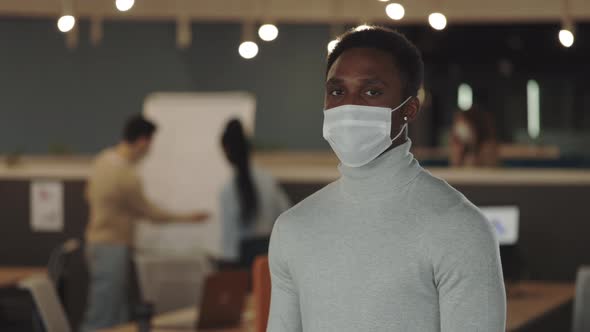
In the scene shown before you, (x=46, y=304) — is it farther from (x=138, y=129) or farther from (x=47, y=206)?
(x=47, y=206)

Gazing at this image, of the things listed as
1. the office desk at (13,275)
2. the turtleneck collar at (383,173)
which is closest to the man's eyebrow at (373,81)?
the turtleneck collar at (383,173)

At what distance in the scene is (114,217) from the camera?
6.41 metres

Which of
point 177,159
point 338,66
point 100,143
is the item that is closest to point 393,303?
point 338,66

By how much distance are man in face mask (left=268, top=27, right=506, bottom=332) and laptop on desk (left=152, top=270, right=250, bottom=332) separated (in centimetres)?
248

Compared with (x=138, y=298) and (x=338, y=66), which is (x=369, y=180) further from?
(x=138, y=298)

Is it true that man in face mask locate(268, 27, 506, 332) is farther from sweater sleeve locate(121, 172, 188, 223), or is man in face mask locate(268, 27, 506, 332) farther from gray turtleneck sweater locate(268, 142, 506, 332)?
sweater sleeve locate(121, 172, 188, 223)

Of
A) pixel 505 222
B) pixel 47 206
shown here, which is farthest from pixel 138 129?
pixel 505 222

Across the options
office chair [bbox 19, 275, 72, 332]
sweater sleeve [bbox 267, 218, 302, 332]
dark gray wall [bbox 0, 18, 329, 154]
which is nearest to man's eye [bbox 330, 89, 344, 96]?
sweater sleeve [bbox 267, 218, 302, 332]

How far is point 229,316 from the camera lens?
4.28m

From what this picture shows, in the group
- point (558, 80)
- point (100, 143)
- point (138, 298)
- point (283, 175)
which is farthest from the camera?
point (558, 80)

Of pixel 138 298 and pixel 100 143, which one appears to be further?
pixel 100 143

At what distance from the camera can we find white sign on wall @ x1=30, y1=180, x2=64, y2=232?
24.4 ft

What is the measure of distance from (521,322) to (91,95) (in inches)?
401

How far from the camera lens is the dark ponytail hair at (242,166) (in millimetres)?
5887
